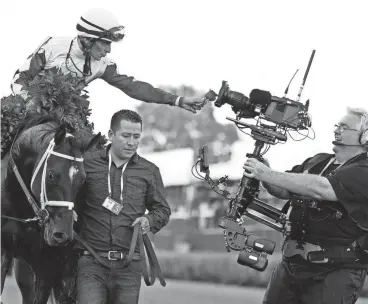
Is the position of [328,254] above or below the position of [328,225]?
below

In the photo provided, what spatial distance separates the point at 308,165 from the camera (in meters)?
6.66

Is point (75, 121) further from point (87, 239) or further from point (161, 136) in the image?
point (161, 136)

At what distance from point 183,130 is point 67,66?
87.9 feet

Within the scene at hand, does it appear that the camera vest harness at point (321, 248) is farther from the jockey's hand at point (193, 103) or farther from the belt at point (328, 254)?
the jockey's hand at point (193, 103)

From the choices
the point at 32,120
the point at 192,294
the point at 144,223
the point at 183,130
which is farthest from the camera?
→ the point at 183,130

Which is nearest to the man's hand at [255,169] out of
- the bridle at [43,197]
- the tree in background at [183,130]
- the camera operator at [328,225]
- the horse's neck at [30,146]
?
the camera operator at [328,225]

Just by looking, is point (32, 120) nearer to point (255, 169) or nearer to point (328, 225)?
point (255, 169)

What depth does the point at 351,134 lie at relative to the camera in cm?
632

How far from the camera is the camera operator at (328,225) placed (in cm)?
611

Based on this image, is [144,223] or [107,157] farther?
[107,157]

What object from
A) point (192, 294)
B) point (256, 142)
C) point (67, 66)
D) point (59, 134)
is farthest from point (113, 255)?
point (192, 294)

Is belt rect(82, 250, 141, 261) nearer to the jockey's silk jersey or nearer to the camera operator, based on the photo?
the camera operator

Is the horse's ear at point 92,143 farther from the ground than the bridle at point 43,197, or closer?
farther from the ground

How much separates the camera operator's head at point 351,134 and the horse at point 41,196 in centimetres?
169
